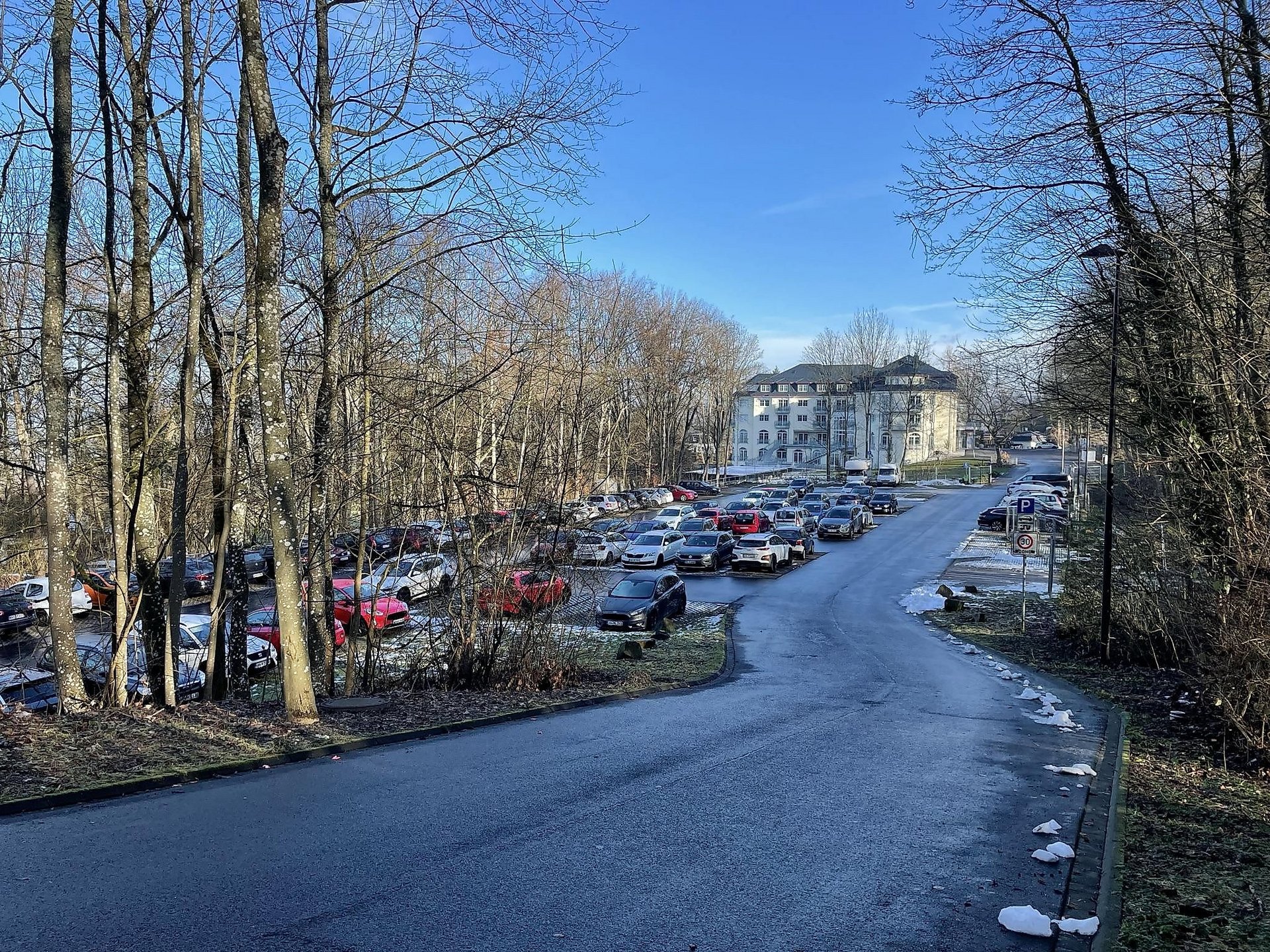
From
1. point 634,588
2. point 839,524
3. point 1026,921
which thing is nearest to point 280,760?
point 1026,921

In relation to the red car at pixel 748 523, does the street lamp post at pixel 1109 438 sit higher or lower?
higher

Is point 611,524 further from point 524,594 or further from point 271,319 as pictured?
point 271,319

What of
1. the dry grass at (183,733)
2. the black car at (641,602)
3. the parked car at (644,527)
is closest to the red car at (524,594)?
the dry grass at (183,733)

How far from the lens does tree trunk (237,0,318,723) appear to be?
9320mm

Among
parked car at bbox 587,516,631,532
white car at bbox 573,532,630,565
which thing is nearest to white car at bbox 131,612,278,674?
white car at bbox 573,532,630,565

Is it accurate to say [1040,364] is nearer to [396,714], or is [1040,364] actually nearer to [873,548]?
[396,714]

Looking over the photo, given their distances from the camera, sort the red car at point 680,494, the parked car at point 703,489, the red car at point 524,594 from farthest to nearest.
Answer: the parked car at point 703,489 < the red car at point 680,494 < the red car at point 524,594

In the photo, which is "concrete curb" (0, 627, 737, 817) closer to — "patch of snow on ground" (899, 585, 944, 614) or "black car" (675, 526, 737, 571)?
"patch of snow on ground" (899, 585, 944, 614)

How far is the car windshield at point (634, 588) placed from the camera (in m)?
23.1

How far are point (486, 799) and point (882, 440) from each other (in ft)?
323

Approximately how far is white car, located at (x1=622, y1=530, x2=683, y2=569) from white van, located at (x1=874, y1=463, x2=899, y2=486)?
143 ft

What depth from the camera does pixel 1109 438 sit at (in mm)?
15219

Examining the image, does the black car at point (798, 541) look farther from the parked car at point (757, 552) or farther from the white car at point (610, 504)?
the white car at point (610, 504)

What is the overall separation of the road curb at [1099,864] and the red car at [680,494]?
2190 inches
